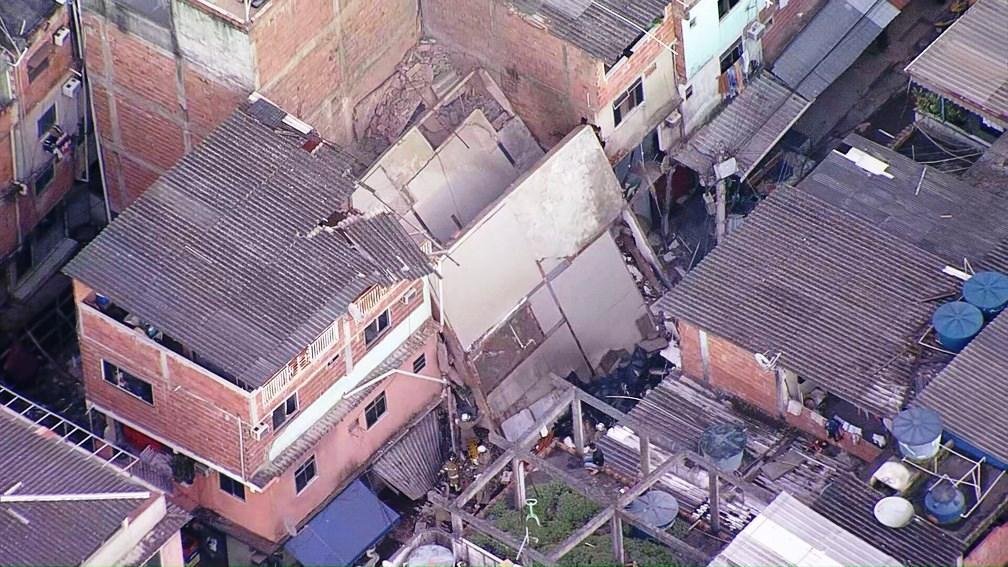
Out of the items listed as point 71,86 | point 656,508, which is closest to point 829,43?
point 656,508

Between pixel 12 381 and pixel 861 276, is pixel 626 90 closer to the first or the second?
pixel 861 276

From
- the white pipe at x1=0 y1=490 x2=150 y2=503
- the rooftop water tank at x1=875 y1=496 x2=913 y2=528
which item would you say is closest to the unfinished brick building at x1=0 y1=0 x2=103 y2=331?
the white pipe at x1=0 y1=490 x2=150 y2=503

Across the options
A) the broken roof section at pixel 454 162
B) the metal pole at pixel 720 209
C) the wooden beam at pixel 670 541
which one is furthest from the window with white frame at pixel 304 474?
the metal pole at pixel 720 209

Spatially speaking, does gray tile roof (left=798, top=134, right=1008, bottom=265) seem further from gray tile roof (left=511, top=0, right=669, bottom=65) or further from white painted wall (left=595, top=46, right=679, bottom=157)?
gray tile roof (left=511, top=0, right=669, bottom=65)

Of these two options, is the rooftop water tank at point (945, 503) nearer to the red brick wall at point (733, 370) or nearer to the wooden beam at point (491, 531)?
the red brick wall at point (733, 370)

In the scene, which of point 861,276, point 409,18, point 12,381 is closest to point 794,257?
point 861,276
